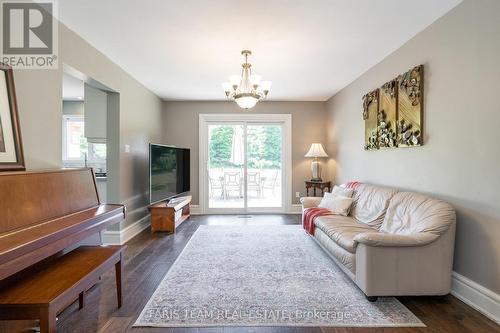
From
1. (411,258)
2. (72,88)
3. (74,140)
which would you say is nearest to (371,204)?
(411,258)

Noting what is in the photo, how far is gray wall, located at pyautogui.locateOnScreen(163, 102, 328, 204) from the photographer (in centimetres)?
596

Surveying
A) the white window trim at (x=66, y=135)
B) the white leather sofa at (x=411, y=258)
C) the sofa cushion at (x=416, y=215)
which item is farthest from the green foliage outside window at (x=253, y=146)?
the white leather sofa at (x=411, y=258)

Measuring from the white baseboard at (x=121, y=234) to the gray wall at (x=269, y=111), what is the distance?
5.63ft

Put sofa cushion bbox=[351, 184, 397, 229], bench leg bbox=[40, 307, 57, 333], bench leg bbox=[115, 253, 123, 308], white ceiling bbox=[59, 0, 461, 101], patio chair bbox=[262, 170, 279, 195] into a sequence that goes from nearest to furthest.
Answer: bench leg bbox=[40, 307, 57, 333]
bench leg bbox=[115, 253, 123, 308]
white ceiling bbox=[59, 0, 461, 101]
sofa cushion bbox=[351, 184, 397, 229]
patio chair bbox=[262, 170, 279, 195]

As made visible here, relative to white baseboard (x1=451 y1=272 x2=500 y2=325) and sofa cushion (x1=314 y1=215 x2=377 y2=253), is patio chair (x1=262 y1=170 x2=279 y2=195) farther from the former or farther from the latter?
white baseboard (x1=451 y1=272 x2=500 y2=325)

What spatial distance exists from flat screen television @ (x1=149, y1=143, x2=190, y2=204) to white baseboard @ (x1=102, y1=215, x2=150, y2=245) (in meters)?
0.52

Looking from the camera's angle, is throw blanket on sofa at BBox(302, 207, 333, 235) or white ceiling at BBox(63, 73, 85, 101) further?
white ceiling at BBox(63, 73, 85, 101)

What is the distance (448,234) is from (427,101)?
1.34m

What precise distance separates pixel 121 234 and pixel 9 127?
2.35 m

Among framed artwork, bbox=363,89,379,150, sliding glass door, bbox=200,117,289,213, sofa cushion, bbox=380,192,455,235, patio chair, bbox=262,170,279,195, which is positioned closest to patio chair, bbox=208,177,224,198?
sliding glass door, bbox=200,117,289,213

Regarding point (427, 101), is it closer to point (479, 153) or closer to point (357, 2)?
point (479, 153)

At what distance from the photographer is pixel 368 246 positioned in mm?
2197

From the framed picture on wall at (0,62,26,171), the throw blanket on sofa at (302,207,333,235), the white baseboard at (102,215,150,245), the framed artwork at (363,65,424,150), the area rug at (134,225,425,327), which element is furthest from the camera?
the white baseboard at (102,215,150,245)

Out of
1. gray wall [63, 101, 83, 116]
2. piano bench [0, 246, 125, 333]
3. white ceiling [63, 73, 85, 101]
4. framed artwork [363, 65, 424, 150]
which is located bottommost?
piano bench [0, 246, 125, 333]
